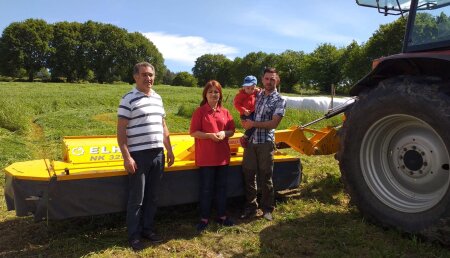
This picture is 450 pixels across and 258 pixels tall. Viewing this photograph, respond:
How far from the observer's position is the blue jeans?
4168mm

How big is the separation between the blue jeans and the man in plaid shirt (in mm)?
292

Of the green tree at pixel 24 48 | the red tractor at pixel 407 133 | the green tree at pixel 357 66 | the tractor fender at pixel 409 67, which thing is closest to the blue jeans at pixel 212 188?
the red tractor at pixel 407 133

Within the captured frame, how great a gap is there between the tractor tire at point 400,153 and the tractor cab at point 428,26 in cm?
48

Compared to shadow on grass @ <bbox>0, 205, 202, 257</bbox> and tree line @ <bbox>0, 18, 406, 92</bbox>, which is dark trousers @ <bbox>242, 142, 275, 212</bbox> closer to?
shadow on grass @ <bbox>0, 205, 202, 257</bbox>

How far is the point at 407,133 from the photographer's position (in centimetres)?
357

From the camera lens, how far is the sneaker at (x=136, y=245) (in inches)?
143

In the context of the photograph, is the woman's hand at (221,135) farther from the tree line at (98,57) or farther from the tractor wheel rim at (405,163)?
the tree line at (98,57)

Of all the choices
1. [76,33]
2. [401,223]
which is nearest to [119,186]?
[401,223]

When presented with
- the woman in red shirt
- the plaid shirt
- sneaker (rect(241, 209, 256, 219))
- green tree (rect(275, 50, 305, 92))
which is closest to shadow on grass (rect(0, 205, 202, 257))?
the woman in red shirt

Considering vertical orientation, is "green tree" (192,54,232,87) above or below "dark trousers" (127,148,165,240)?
above

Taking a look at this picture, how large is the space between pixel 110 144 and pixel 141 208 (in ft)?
3.26

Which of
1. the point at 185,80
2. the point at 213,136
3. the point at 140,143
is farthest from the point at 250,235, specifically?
the point at 185,80

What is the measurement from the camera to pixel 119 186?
383cm

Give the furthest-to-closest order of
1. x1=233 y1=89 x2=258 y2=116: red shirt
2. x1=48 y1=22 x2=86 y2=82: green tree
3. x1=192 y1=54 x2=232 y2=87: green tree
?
1. x1=192 y1=54 x2=232 y2=87: green tree
2. x1=48 y1=22 x2=86 y2=82: green tree
3. x1=233 y1=89 x2=258 y2=116: red shirt
